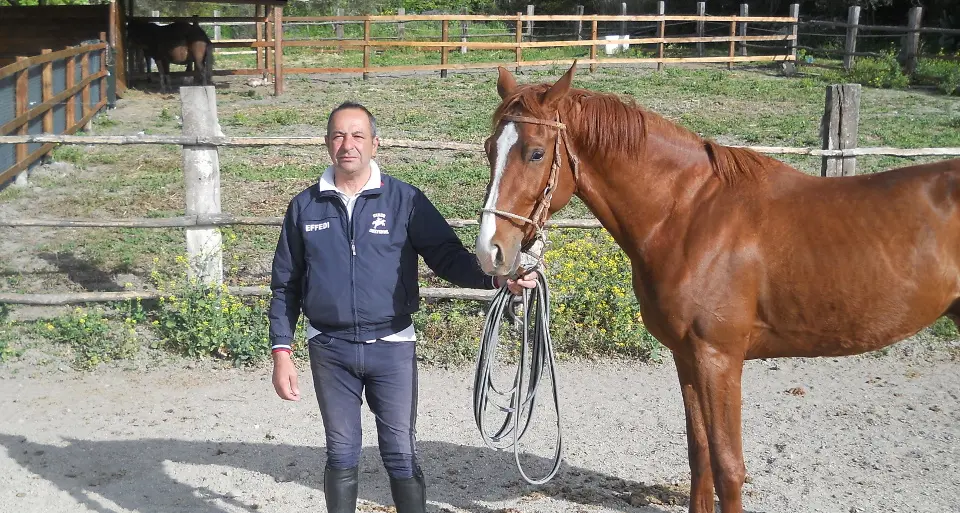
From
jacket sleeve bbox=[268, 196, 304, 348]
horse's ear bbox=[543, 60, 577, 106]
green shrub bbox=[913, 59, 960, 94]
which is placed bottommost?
jacket sleeve bbox=[268, 196, 304, 348]

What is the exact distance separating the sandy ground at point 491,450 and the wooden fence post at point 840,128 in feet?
4.09

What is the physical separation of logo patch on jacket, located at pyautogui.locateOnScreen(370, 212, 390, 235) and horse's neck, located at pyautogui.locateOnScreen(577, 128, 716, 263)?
0.70 m

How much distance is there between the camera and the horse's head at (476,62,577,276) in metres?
2.68

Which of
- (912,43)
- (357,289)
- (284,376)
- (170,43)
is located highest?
(912,43)

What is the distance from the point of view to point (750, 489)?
150 inches

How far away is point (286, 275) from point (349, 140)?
52 cm

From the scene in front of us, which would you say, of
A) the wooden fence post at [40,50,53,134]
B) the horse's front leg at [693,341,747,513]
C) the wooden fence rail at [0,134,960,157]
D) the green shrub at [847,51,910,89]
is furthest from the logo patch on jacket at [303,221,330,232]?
the green shrub at [847,51,910,89]

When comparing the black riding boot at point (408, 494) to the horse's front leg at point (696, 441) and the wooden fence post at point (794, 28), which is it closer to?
the horse's front leg at point (696, 441)

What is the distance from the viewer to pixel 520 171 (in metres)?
2.74

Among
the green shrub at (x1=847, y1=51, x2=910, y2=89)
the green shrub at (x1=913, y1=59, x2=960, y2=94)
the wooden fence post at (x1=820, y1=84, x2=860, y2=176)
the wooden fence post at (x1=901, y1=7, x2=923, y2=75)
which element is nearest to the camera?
the wooden fence post at (x1=820, y1=84, x2=860, y2=176)

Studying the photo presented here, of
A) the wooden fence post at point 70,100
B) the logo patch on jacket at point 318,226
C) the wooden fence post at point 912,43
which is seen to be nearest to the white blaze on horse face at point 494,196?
the logo patch on jacket at point 318,226

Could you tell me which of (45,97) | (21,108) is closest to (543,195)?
(21,108)

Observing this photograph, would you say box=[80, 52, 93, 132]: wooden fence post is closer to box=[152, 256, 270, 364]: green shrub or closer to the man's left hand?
box=[152, 256, 270, 364]: green shrub

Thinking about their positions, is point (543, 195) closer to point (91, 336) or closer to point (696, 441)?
point (696, 441)
